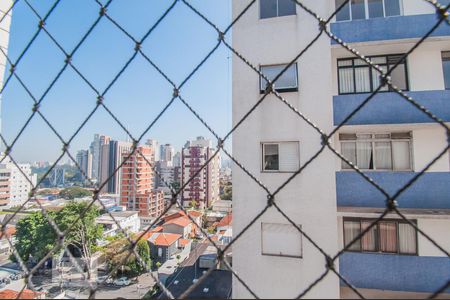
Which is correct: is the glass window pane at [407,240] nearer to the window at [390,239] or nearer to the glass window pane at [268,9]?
the window at [390,239]

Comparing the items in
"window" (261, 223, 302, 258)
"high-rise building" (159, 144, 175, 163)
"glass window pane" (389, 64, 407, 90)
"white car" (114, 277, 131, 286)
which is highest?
"high-rise building" (159, 144, 175, 163)

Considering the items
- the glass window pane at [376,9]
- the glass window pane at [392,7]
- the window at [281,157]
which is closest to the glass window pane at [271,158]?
the window at [281,157]

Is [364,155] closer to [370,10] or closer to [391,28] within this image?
[391,28]

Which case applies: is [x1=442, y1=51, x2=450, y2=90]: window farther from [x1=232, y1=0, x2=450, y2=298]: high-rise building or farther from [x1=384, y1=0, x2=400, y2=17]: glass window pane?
[x1=384, y1=0, x2=400, y2=17]: glass window pane

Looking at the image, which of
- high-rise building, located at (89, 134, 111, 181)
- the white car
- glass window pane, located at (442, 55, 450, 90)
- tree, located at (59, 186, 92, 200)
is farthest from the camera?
high-rise building, located at (89, 134, 111, 181)

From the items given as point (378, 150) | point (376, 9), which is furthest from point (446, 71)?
point (378, 150)

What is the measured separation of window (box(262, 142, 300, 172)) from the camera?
7.68 feet

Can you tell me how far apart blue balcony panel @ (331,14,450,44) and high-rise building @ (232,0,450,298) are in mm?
11

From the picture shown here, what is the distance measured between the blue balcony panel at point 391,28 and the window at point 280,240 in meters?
2.09

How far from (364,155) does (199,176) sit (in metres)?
23.9

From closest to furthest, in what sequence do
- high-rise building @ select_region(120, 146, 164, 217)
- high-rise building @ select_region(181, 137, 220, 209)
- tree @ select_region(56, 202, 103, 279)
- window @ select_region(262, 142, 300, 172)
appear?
window @ select_region(262, 142, 300, 172) → tree @ select_region(56, 202, 103, 279) → high-rise building @ select_region(120, 146, 164, 217) → high-rise building @ select_region(181, 137, 220, 209)

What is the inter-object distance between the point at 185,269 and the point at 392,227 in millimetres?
8592

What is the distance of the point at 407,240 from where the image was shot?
106 inches

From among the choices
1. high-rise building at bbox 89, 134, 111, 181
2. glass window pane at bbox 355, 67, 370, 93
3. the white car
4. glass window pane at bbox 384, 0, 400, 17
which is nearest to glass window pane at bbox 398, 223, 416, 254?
glass window pane at bbox 355, 67, 370, 93
